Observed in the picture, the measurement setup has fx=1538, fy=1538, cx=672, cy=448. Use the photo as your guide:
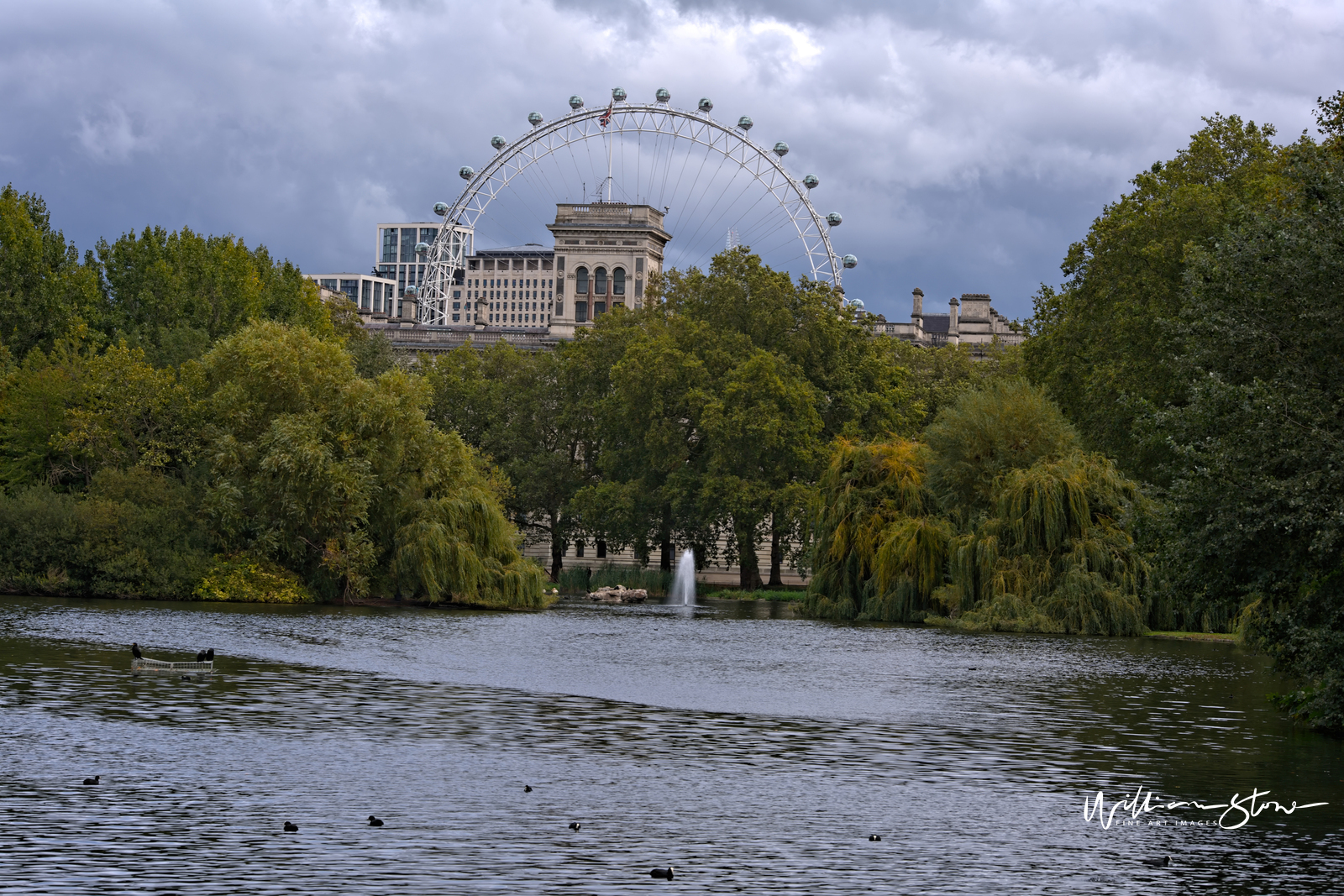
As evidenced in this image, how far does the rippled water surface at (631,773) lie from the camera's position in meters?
14.4

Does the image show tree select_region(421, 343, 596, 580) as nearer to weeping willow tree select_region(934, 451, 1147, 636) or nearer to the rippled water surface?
weeping willow tree select_region(934, 451, 1147, 636)

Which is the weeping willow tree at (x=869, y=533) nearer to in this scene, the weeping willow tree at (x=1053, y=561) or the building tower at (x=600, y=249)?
the weeping willow tree at (x=1053, y=561)

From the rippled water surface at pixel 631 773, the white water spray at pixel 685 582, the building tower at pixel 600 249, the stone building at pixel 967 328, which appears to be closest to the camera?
the rippled water surface at pixel 631 773

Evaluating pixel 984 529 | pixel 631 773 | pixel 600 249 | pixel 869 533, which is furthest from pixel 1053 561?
pixel 600 249

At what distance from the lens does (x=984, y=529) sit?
161ft

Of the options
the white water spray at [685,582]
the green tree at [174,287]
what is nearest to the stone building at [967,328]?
the white water spray at [685,582]

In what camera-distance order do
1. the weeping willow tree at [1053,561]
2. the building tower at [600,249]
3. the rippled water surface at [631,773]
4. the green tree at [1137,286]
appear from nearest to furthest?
the rippled water surface at [631,773] → the weeping willow tree at [1053,561] → the green tree at [1137,286] → the building tower at [600,249]

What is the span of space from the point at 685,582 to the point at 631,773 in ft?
199

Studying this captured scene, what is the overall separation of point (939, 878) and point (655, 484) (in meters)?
64.9

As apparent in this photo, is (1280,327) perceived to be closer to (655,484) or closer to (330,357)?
(330,357)

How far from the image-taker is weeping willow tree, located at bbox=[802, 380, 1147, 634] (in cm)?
4753
